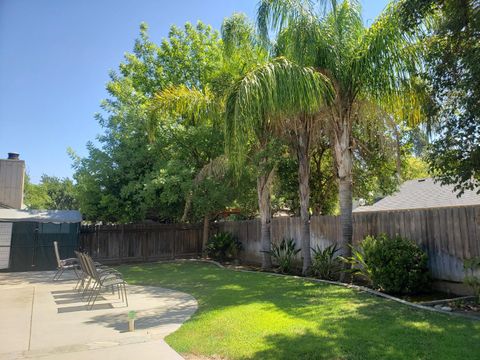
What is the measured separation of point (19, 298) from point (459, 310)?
31.6ft

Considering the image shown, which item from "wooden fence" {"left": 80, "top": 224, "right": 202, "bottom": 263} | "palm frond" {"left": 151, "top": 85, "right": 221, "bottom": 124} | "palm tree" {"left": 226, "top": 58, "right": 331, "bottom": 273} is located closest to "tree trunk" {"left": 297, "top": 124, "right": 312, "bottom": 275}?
"palm tree" {"left": 226, "top": 58, "right": 331, "bottom": 273}

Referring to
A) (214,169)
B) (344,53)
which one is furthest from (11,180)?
(344,53)

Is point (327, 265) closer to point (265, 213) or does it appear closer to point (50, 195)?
point (265, 213)

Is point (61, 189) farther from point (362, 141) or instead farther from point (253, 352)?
point (253, 352)

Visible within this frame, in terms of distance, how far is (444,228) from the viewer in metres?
9.02

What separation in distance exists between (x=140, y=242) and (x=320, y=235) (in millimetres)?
10090

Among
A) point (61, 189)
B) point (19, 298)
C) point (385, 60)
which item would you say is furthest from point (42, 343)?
point (61, 189)

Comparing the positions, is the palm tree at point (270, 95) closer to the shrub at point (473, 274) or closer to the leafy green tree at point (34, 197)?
the shrub at point (473, 274)

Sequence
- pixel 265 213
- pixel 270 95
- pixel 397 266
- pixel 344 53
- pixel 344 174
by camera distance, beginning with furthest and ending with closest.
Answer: pixel 265 213
pixel 344 174
pixel 344 53
pixel 270 95
pixel 397 266

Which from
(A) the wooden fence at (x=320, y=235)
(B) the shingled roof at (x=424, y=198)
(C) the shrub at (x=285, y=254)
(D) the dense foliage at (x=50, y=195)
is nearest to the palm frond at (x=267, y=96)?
(A) the wooden fence at (x=320, y=235)

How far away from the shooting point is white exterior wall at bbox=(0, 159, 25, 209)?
22547 mm

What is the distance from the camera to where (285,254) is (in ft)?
45.4

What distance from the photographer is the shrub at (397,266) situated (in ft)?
28.5

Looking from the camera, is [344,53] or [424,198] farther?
[424,198]
